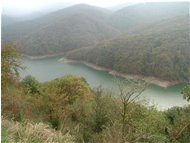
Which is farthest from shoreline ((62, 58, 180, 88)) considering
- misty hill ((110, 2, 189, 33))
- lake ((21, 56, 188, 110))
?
misty hill ((110, 2, 189, 33))

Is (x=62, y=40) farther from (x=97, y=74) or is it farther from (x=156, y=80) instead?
(x=156, y=80)

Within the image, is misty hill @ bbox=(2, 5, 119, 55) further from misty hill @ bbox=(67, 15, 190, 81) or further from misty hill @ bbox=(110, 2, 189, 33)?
misty hill @ bbox=(67, 15, 190, 81)

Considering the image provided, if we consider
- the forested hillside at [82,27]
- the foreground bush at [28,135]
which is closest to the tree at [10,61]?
the foreground bush at [28,135]

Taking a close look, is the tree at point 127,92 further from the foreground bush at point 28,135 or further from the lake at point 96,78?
the lake at point 96,78

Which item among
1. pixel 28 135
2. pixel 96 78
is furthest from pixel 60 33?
pixel 28 135

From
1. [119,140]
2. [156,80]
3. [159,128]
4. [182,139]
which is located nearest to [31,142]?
[119,140]

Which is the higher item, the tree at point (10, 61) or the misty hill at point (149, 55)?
the tree at point (10, 61)
